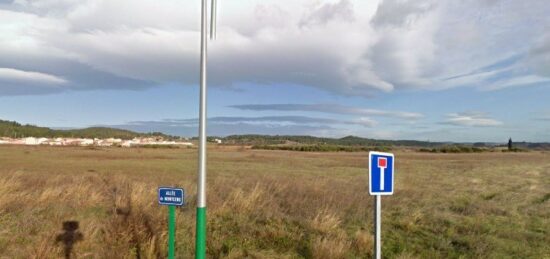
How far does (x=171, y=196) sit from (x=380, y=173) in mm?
2910

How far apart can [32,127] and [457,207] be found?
625ft

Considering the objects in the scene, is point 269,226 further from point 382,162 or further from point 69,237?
point 382,162

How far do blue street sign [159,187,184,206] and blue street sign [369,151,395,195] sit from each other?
8.59 ft

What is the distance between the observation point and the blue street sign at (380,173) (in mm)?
6281

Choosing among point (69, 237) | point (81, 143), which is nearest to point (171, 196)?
point (69, 237)

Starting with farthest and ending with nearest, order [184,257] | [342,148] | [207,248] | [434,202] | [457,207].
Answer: [342,148], [434,202], [457,207], [207,248], [184,257]

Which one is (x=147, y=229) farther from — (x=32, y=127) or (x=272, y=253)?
(x=32, y=127)

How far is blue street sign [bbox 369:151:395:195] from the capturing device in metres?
6.28

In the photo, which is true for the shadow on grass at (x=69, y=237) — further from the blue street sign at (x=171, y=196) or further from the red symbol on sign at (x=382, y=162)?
the red symbol on sign at (x=382, y=162)

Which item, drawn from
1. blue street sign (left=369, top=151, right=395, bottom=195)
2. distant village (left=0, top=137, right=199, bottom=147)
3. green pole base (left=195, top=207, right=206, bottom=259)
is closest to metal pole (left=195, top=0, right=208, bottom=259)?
green pole base (left=195, top=207, right=206, bottom=259)

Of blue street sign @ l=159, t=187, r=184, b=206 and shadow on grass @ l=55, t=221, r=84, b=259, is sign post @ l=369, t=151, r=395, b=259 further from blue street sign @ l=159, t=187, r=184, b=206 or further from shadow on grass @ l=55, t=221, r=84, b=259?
shadow on grass @ l=55, t=221, r=84, b=259

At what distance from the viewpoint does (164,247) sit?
9.76m

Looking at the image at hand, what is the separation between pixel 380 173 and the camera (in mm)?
6438

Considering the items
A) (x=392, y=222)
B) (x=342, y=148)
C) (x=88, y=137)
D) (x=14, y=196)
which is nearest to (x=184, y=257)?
(x=392, y=222)
